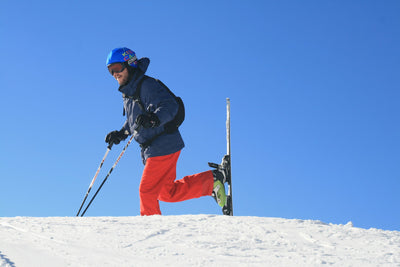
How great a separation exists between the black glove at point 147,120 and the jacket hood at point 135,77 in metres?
0.50

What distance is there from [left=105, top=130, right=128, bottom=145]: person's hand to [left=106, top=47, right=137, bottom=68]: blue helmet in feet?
3.00

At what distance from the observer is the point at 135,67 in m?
5.14

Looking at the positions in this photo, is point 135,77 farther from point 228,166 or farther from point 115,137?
point 228,166

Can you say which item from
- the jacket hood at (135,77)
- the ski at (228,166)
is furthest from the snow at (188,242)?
the ski at (228,166)

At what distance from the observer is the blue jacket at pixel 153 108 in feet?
16.0

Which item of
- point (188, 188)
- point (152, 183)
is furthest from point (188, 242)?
point (188, 188)

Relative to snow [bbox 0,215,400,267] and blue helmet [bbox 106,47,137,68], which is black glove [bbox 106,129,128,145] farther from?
snow [bbox 0,215,400,267]

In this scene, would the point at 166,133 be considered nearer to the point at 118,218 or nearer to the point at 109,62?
the point at 109,62

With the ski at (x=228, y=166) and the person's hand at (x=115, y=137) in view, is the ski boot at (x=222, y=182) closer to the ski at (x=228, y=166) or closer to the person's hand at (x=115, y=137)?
the ski at (x=228, y=166)

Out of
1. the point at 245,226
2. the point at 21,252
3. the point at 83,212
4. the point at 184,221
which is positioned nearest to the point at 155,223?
the point at 184,221

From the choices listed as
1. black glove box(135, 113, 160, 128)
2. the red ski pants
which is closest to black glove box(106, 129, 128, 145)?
the red ski pants

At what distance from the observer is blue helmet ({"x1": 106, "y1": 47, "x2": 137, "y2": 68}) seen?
5.06m

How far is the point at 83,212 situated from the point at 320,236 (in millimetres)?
2933

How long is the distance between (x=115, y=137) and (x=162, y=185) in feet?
3.05
